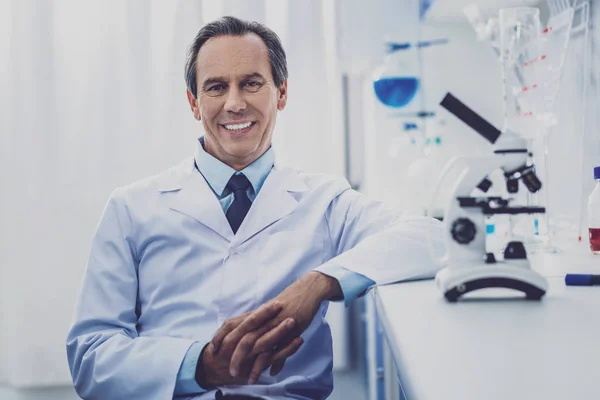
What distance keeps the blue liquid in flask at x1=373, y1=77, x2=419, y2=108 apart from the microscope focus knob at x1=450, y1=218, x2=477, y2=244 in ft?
4.60

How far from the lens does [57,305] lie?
8.30ft

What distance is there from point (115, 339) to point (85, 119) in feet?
5.00

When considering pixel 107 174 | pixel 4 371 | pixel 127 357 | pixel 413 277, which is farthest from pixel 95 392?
pixel 4 371

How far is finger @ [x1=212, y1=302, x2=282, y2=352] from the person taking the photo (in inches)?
41.3

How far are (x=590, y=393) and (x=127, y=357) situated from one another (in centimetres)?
81

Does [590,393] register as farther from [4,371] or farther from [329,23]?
[4,371]

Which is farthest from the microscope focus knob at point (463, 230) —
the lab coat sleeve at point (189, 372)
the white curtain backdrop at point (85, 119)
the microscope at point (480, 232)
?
the white curtain backdrop at point (85, 119)

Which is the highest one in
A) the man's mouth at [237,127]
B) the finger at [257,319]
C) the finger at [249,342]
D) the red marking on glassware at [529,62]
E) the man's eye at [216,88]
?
the red marking on glassware at [529,62]

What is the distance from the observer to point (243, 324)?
1.05 meters

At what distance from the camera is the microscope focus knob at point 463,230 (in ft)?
3.16

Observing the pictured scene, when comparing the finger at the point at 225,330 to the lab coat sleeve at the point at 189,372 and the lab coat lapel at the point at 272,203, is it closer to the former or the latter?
the lab coat sleeve at the point at 189,372

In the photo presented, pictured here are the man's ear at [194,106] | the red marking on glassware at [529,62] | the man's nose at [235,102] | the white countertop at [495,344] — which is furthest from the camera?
the red marking on glassware at [529,62]

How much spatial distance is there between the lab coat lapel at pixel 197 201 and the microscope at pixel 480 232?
52cm

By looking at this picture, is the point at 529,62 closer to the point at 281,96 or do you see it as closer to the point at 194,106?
the point at 281,96
